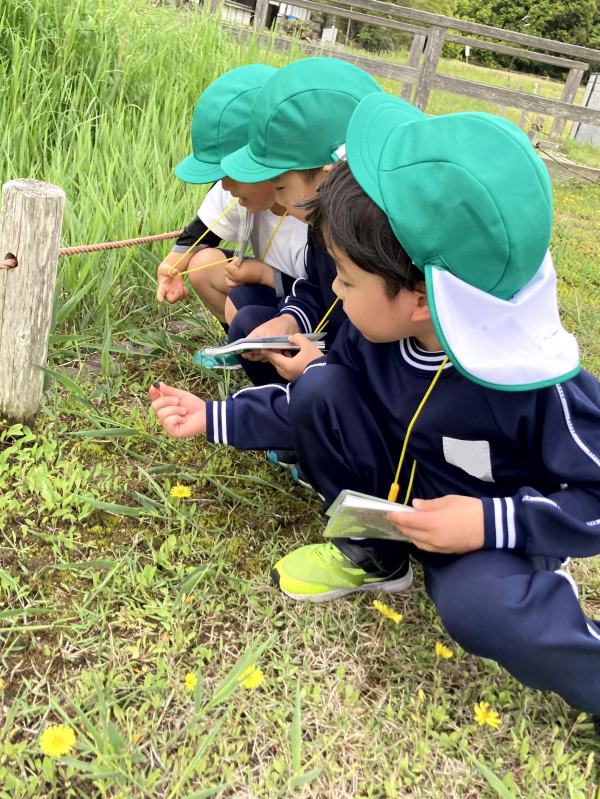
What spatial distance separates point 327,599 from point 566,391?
28.0 inches

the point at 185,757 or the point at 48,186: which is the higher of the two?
the point at 48,186

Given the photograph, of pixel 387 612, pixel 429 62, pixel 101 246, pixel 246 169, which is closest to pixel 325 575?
Answer: pixel 387 612

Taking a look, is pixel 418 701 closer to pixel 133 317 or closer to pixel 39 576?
pixel 39 576

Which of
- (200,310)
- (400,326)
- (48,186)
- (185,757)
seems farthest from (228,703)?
(200,310)

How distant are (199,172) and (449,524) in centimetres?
120

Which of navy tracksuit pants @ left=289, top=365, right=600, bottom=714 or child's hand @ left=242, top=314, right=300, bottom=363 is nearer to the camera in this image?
navy tracksuit pants @ left=289, top=365, right=600, bottom=714

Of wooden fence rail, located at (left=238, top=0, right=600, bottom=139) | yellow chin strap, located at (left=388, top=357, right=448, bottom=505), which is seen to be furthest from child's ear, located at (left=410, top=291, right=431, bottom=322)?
wooden fence rail, located at (left=238, top=0, right=600, bottom=139)

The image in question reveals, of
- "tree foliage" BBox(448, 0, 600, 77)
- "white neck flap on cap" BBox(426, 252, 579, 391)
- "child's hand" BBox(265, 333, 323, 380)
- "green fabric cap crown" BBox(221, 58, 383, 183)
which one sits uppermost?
"tree foliage" BBox(448, 0, 600, 77)

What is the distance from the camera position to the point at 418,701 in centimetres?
129

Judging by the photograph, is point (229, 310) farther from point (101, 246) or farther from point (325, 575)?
point (325, 575)

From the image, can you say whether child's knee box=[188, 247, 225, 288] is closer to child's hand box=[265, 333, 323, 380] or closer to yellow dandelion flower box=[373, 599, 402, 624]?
child's hand box=[265, 333, 323, 380]

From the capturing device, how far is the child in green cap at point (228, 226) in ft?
5.83

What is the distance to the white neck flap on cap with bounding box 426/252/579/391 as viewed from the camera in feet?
3.24

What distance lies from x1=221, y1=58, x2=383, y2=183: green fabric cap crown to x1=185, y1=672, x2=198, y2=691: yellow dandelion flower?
42.7 inches
